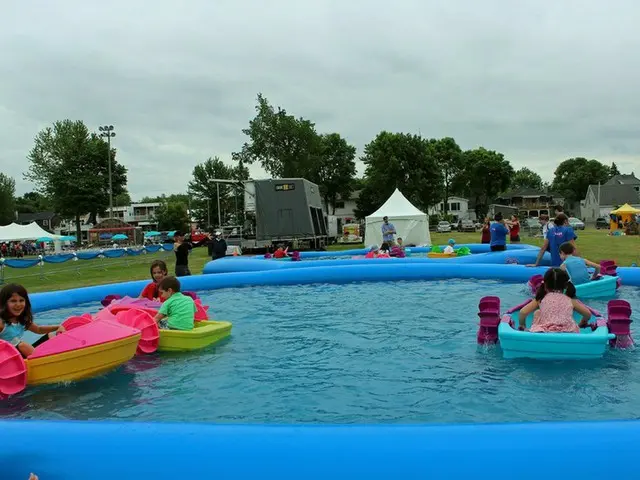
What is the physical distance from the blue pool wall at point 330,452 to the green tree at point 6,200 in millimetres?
72805

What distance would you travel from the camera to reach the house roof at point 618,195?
247 ft

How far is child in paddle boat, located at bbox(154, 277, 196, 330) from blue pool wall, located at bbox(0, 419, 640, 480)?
12.1ft

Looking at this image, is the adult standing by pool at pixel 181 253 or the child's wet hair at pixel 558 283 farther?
the adult standing by pool at pixel 181 253

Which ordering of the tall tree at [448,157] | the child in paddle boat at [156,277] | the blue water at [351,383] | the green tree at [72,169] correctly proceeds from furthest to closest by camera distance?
the tall tree at [448,157]
the green tree at [72,169]
the child in paddle boat at [156,277]
the blue water at [351,383]

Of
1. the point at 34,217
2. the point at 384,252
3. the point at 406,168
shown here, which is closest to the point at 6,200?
the point at 34,217

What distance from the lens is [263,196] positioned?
23219 millimetres

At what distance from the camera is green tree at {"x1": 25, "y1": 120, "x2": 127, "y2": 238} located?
50.3 meters

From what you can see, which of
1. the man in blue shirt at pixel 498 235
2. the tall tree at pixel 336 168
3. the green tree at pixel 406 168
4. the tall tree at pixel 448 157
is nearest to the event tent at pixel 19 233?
the man in blue shirt at pixel 498 235

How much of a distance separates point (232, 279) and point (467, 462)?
10.3m

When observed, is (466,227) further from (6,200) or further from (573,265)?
(6,200)

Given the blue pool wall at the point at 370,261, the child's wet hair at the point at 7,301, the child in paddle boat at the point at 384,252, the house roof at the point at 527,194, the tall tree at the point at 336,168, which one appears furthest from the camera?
the house roof at the point at 527,194

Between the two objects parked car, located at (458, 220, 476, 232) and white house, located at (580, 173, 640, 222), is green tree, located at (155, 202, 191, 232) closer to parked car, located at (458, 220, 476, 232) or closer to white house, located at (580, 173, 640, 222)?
parked car, located at (458, 220, 476, 232)

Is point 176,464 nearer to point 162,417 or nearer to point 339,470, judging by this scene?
point 339,470

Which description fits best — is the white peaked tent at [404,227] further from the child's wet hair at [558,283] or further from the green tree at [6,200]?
the green tree at [6,200]
